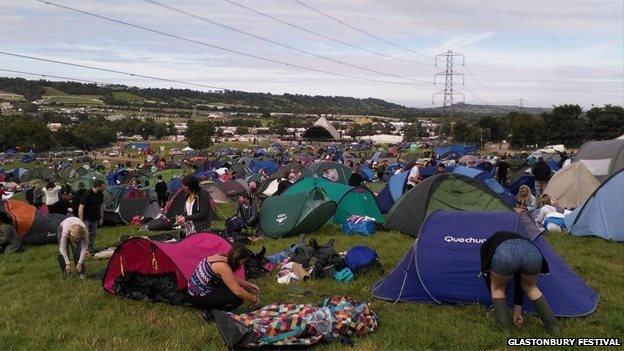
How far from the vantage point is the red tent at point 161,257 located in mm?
6707

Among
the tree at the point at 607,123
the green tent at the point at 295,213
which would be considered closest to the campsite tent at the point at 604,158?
the green tent at the point at 295,213

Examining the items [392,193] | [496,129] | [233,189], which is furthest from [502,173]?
[496,129]

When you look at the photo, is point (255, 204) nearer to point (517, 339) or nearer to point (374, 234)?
point (374, 234)

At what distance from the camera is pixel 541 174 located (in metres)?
17.0

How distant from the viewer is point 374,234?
38.3 feet

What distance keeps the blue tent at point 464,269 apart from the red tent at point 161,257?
2.28 m

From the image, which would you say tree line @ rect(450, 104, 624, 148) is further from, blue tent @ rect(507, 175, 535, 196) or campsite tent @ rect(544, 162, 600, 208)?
campsite tent @ rect(544, 162, 600, 208)

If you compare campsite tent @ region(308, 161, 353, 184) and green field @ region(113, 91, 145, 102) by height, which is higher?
green field @ region(113, 91, 145, 102)

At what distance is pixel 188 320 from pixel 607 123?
65.9 metres

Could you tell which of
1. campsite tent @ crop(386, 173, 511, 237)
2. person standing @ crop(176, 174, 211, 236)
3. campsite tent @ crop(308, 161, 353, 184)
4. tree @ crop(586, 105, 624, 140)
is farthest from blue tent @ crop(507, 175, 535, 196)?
tree @ crop(586, 105, 624, 140)

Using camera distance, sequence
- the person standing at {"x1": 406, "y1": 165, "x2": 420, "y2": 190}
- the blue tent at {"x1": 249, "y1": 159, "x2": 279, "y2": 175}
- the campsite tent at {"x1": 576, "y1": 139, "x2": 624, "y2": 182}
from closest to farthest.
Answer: the person standing at {"x1": 406, "y1": 165, "x2": 420, "y2": 190} < the campsite tent at {"x1": 576, "y1": 139, "x2": 624, "y2": 182} < the blue tent at {"x1": 249, "y1": 159, "x2": 279, "y2": 175}

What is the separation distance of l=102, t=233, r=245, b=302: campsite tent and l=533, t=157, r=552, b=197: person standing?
42.7ft

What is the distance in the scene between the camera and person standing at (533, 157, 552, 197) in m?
17.0

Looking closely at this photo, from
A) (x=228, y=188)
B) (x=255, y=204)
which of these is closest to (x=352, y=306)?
(x=255, y=204)
